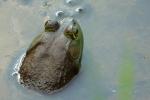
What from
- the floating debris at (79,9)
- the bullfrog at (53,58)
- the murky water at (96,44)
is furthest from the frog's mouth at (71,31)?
the floating debris at (79,9)

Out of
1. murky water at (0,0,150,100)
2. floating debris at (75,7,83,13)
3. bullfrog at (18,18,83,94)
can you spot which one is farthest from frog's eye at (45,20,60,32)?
floating debris at (75,7,83,13)

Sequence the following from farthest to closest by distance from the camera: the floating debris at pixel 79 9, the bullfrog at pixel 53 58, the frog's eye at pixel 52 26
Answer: the floating debris at pixel 79 9 → the frog's eye at pixel 52 26 → the bullfrog at pixel 53 58

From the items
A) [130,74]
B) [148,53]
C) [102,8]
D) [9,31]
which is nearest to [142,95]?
[130,74]

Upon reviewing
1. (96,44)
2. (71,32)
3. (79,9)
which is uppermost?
(71,32)

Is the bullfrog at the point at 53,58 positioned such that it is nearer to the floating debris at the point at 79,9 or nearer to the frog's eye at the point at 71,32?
the frog's eye at the point at 71,32

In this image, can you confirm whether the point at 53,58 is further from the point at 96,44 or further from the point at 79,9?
the point at 79,9

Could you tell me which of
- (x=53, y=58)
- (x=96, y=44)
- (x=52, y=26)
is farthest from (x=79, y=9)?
(x=53, y=58)

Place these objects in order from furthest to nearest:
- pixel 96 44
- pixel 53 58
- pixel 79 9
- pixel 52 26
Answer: pixel 79 9
pixel 96 44
pixel 52 26
pixel 53 58
